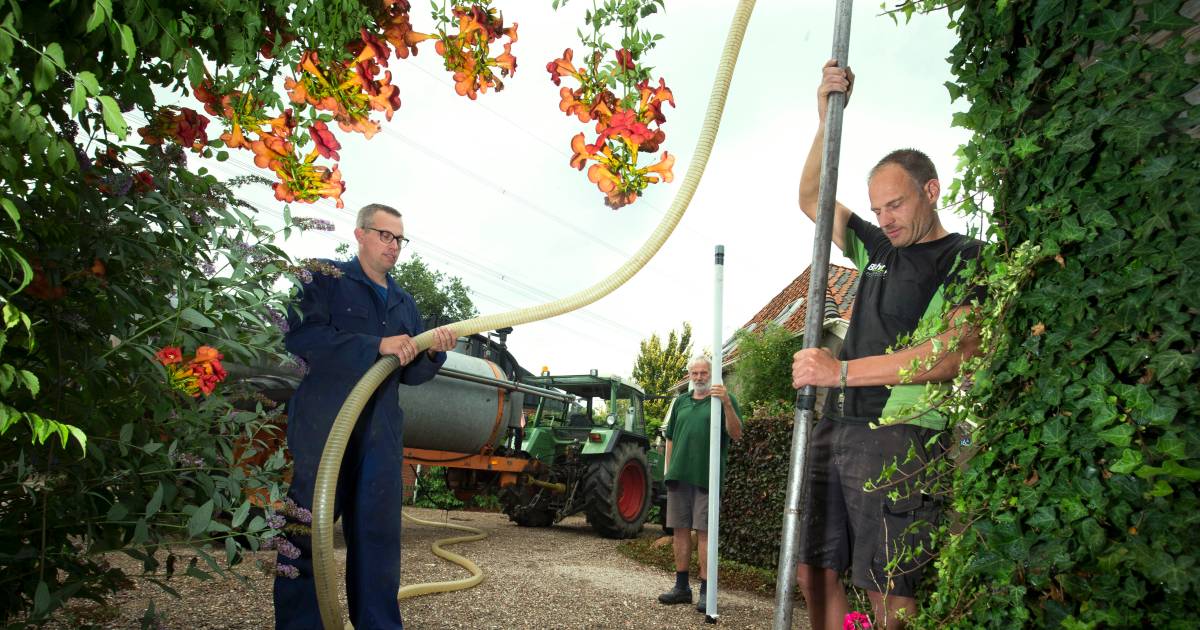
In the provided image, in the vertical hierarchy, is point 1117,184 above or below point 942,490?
above

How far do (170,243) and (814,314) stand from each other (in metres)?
1.64

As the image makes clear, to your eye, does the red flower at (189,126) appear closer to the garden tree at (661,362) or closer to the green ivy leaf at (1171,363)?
the green ivy leaf at (1171,363)

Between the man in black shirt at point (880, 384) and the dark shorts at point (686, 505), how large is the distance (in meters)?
2.50

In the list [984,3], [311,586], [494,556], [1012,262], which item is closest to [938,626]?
[1012,262]

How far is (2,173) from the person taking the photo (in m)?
1.11

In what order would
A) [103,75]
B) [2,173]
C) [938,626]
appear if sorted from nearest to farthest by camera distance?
1. [2,173]
2. [103,75]
3. [938,626]

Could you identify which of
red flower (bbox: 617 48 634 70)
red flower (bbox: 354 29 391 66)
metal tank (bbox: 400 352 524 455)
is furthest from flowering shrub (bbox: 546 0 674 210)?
metal tank (bbox: 400 352 524 455)

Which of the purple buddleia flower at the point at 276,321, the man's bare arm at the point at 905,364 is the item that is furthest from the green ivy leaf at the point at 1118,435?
the purple buddleia flower at the point at 276,321

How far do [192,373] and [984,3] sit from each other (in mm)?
2000

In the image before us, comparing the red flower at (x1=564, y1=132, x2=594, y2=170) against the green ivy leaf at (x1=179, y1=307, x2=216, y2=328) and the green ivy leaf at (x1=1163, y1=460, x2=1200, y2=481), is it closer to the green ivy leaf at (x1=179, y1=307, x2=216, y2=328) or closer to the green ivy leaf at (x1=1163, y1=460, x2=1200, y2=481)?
the green ivy leaf at (x1=179, y1=307, x2=216, y2=328)

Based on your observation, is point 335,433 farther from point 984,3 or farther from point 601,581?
point 601,581

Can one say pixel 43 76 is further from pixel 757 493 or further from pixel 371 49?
pixel 757 493

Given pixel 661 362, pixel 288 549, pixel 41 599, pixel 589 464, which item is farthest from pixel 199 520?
pixel 661 362

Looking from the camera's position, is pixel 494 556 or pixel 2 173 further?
pixel 494 556
